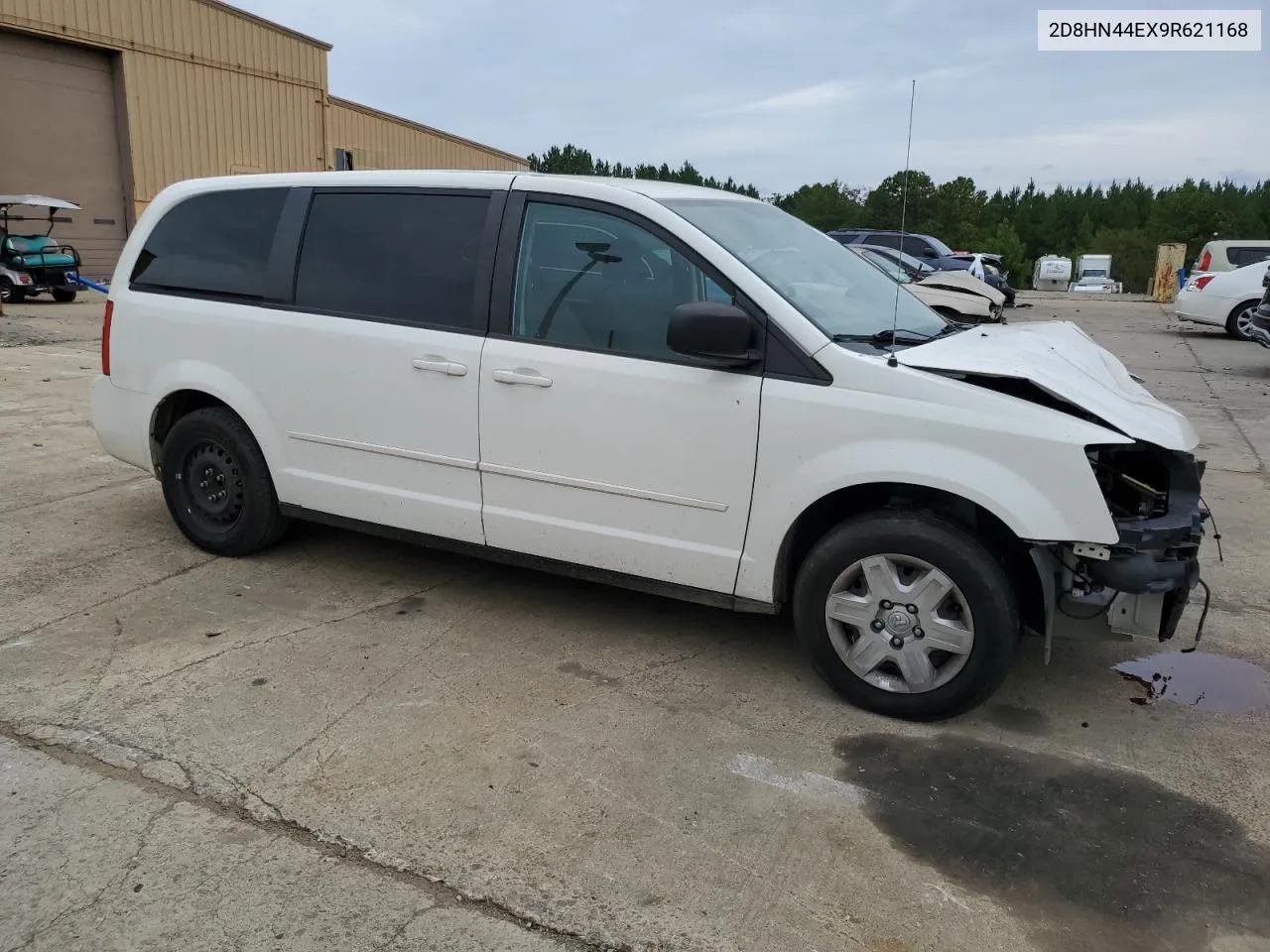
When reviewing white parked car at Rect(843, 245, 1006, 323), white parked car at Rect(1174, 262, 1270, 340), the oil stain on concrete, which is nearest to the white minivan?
the oil stain on concrete

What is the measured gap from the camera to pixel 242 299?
15.7 feet

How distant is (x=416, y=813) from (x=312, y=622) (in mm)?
1601

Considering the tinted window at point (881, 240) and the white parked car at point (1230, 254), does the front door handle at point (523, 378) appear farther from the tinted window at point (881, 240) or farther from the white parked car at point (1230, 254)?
the tinted window at point (881, 240)

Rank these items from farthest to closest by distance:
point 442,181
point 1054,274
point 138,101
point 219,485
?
point 1054,274 → point 138,101 → point 219,485 → point 442,181

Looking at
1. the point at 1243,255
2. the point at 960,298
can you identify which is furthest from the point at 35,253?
the point at 1243,255

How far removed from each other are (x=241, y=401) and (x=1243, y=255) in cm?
2043

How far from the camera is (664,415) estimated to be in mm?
3779

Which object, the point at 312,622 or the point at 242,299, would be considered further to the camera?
the point at 242,299

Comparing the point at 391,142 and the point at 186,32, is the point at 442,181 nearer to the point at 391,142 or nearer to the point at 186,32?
the point at 186,32

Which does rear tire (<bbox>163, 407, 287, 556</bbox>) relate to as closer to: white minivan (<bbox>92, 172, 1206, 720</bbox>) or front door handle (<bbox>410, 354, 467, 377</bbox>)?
white minivan (<bbox>92, 172, 1206, 720</bbox>)

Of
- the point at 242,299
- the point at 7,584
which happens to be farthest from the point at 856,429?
the point at 7,584

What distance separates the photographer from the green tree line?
3977 cm

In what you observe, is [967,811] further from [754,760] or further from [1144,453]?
[1144,453]

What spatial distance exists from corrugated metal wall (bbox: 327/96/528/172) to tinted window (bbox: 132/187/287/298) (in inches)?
960
